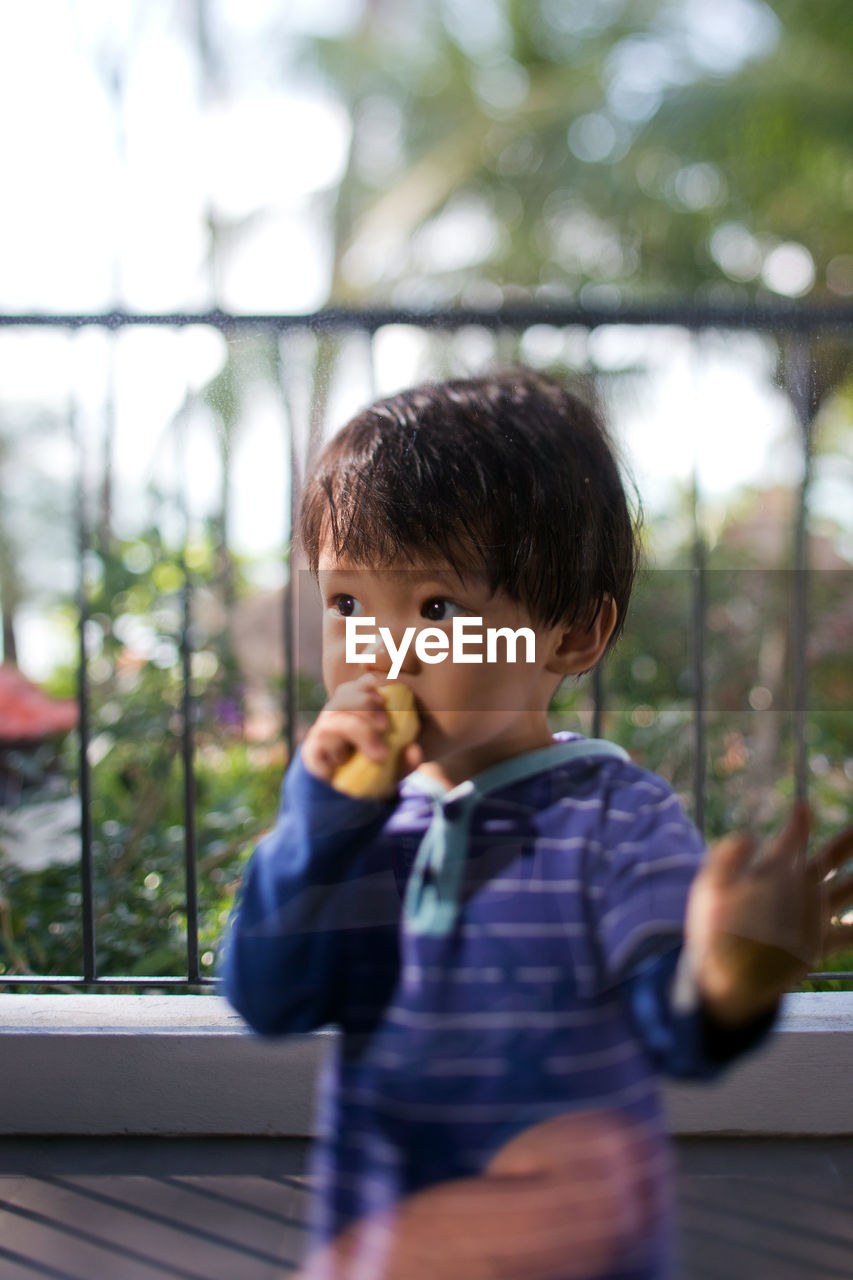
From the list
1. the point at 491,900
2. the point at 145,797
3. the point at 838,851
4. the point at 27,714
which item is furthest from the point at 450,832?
the point at 27,714

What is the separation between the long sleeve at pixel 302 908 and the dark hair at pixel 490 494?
0.20m

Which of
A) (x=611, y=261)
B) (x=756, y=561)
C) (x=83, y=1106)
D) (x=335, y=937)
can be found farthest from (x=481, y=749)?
(x=611, y=261)

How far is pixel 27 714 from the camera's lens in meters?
2.74

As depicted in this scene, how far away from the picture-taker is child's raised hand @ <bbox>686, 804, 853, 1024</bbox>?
0.65 meters

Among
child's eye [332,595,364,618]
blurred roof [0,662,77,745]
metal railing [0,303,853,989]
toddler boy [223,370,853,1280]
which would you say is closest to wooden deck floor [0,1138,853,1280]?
metal railing [0,303,853,989]

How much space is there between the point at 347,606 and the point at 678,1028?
398 mm

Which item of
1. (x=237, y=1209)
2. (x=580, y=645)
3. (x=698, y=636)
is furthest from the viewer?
(x=698, y=636)

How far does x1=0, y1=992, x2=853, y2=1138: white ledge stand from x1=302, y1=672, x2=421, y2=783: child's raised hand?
728mm

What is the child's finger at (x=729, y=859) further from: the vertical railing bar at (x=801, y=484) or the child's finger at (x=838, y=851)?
the vertical railing bar at (x=801, y=484)

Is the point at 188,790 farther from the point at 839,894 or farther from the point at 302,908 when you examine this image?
the point at 839,894

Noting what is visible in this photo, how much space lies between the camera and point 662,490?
3.88 ft

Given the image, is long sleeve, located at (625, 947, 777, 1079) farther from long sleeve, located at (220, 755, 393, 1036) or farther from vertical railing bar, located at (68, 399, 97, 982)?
vertical railing bar, located at (68, 399, 97, 982)

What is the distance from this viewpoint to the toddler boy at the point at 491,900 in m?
0.70

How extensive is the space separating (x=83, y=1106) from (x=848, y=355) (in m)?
1.40
